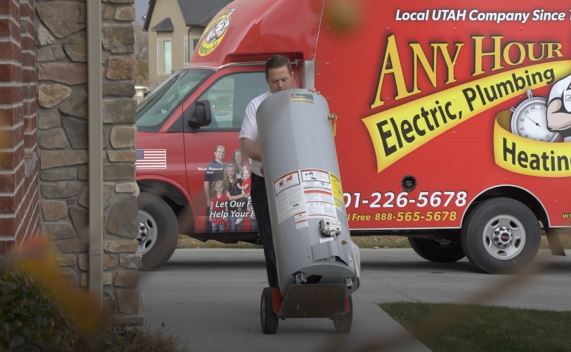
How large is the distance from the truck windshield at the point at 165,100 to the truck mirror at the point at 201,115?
0.26 metres

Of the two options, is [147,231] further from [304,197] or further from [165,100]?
[304,197]

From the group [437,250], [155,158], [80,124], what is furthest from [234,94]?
[80,124]

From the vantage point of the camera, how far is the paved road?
7566mm

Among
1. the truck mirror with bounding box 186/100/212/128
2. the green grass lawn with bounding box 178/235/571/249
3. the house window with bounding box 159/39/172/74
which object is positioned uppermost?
the house window with bounding box 159/39/172/74

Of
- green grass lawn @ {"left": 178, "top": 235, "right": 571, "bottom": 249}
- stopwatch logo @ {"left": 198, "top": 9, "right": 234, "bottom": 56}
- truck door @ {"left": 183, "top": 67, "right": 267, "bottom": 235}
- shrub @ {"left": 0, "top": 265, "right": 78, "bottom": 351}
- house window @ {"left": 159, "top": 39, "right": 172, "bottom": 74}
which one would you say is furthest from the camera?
house window @ {"left": 159, "top": 39, "right": 172, "bottom": 74}

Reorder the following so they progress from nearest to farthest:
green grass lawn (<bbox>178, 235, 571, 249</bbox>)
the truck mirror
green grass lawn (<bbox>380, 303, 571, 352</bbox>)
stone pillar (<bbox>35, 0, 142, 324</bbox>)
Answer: stone pillar (<bbox>35, 0, 142, 324</bbox>) → green grass lawn (<bbox>380, 303, 571, 352</bbox>) → the truck mirror → green grass lawn (<bbox>178, 235, 571, 249</bbox>)

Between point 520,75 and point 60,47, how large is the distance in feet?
22.0

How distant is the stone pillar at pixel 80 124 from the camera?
21.1ft

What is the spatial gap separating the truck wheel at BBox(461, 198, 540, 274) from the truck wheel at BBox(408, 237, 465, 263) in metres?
1.38

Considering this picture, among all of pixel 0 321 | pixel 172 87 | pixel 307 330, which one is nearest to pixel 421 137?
pixel 172 87

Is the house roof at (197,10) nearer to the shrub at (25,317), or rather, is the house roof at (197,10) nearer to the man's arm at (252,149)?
the man's arm at (252,149)

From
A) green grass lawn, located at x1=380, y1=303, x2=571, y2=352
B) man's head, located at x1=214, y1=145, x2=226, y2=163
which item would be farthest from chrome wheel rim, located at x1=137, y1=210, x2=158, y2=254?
green grass lawn, located at x1=380, y1=303, x2=571, y2=352

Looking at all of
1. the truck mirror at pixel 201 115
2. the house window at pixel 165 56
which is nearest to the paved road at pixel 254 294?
the truck mirror at pixel 201 115

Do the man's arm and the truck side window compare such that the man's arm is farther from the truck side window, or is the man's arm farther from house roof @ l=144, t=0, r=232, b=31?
house roof @ l=144, t=0, r=232, b=31
